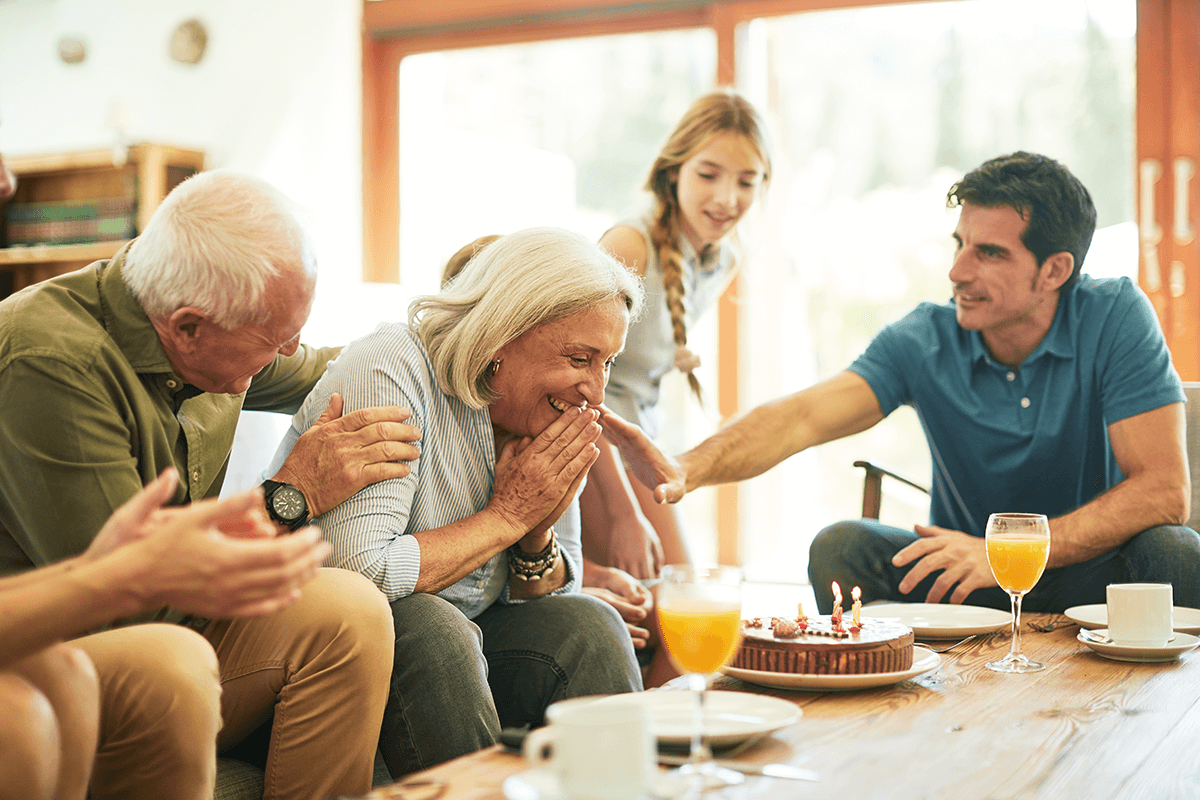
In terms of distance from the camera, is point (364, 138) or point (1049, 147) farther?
point (364, 138)

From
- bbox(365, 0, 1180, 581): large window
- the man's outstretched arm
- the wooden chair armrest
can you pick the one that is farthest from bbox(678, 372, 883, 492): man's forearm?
bbox(365, 0, 1180, 581): large window

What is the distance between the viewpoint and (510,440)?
1891 mm

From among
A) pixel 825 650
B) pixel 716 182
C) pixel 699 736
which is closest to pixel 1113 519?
pixel 825 650

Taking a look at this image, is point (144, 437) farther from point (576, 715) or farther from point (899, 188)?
point (899, 188)

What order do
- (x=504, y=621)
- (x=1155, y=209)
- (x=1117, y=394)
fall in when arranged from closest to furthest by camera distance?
(x=504, y=621)
(x=1117, y=394)
(x=1155, y=209)

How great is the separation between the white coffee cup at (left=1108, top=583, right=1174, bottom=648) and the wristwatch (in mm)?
1148

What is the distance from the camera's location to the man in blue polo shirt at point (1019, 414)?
2125 mm

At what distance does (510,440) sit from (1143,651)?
100cm

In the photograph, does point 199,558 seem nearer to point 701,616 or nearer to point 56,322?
point 701,616

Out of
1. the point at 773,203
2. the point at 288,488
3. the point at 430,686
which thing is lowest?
the point at 430,686

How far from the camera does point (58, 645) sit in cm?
112

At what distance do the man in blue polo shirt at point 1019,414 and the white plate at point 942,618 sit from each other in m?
0.23

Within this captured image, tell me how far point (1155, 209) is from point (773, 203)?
1359mm

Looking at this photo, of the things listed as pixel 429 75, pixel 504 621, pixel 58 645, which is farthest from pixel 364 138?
pixel 58 645
